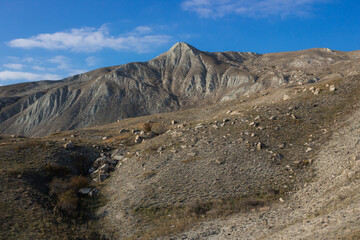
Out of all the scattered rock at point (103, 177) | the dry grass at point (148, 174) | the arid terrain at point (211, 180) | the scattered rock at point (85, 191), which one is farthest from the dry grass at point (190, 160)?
the scattered rock at point (85, 191)

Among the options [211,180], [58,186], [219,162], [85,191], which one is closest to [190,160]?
[219,162]

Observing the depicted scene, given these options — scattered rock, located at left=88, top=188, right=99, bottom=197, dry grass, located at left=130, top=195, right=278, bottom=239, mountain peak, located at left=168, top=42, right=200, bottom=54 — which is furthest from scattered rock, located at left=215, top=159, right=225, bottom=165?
mountain peak, located at left=168, top=42, right=200, bottom=54

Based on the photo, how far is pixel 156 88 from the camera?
470 feet

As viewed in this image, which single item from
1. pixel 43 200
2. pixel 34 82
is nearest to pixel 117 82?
pixel 34 82

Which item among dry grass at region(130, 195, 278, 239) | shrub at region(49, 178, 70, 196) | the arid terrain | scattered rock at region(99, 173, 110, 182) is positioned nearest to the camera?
the arid terrain

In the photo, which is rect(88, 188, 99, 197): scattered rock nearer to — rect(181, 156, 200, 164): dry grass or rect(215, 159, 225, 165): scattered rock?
rect(181, 156, 200, 164): dry grass

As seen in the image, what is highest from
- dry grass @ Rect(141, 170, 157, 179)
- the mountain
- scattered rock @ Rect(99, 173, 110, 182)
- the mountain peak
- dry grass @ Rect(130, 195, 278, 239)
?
the mountain peak

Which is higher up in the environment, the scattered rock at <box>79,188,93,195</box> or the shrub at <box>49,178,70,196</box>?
the shrub at <box>49,178,70,196</box>

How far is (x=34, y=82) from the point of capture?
200 m

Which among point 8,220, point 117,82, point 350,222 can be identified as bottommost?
point 8,220

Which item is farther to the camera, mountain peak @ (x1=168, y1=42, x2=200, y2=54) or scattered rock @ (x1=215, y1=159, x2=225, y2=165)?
mountain peak @ (x1=168, y1=42, x2=200, y2=54)

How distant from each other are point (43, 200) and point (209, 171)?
560 inches

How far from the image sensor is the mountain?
12250 cm

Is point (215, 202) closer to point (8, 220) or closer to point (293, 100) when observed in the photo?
point (8, 220)
